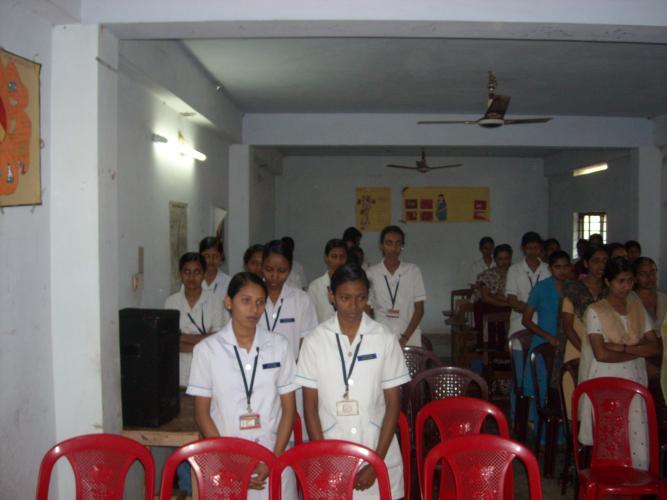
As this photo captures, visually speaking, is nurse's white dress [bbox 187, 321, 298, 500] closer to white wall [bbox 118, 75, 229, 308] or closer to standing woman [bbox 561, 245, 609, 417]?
white wall [bbox 118, 75, 229, 308]

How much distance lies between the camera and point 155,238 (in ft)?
15.2

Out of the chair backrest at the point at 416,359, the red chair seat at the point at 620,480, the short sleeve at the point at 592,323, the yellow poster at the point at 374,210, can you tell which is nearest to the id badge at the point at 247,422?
the chair backrest at the point at 416,359

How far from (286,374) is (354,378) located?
13.3 inches

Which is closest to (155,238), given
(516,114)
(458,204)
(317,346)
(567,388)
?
(317,346)

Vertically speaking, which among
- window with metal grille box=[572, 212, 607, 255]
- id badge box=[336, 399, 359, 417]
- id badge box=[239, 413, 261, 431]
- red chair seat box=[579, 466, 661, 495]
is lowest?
red chair seat box=[579, 466, 661, 495]

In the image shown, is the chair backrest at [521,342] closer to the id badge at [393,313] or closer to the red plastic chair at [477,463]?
the id badge at [393,313]

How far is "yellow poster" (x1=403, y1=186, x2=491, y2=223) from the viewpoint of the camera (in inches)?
456

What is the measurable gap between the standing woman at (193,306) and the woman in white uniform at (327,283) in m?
0.96

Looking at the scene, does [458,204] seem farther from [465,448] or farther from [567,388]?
[465,448]

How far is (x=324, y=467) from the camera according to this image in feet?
7.83

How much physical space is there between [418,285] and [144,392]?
2621 millimetres

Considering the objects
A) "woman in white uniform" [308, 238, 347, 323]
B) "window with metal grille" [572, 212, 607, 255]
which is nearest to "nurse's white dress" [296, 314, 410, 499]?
"woman in white uniform" [308, 238, 347, 323]

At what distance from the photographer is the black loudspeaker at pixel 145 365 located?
131 inches

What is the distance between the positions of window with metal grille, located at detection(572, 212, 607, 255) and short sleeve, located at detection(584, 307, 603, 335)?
19.8 feet
